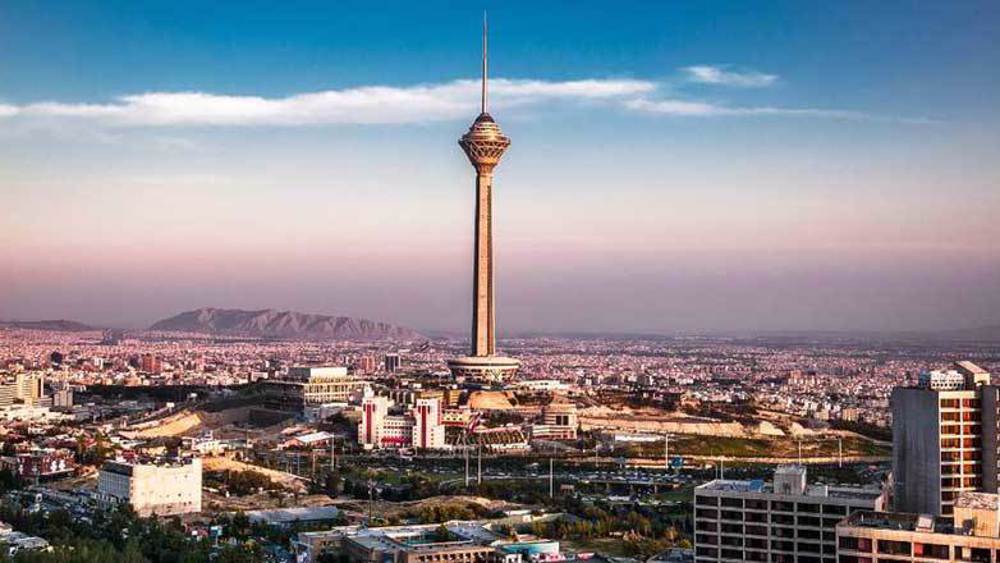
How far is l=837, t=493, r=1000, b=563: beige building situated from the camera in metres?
17.1

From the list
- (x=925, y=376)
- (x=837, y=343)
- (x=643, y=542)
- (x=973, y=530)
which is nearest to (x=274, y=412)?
(x=643, y=542)

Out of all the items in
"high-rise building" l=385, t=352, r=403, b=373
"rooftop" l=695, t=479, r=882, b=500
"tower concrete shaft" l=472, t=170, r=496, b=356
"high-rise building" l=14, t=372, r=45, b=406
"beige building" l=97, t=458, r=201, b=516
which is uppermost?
"tower concrete shaft" l=472, t=170, r=496, b=356

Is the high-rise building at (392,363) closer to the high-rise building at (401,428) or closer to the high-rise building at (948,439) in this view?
the high-rise building at (401,428)

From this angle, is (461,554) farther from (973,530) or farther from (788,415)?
(788,415)

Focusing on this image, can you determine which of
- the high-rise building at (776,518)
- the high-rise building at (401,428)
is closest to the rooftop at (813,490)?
the high-rise building at (776,518)

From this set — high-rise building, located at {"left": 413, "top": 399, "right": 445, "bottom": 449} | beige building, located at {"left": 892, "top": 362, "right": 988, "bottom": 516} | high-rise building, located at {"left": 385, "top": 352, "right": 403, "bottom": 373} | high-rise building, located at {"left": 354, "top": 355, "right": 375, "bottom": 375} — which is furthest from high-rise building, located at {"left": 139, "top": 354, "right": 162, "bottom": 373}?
beige building, located at {"left": 892, "top": 362, "right": 988, "bottom": 516}

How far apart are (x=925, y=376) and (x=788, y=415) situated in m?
47.3

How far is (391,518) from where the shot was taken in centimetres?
3816

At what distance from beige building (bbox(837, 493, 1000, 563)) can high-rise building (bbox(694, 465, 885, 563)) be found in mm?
2942

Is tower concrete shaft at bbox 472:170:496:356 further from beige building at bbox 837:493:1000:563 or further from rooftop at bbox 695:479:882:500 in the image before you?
beige building at bbox 837:493:1000:563

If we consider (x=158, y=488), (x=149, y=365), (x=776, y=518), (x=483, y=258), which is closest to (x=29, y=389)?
(x=483, y=258)

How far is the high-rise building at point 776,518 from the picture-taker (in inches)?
834

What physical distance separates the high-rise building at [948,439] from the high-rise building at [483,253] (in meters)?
50.6

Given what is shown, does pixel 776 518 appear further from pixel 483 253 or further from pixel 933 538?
pixel 483 253
